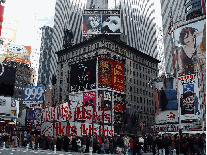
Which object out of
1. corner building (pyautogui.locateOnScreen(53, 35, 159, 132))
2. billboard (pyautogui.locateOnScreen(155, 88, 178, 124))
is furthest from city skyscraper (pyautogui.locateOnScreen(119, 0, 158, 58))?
billboard (pyautogui.locateOnScreen(155, 88, 178, 124))

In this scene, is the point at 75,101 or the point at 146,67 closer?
the point at 75,101

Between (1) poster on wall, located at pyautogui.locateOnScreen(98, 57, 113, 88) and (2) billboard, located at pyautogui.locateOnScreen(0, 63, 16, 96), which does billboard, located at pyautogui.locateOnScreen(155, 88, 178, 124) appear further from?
(2) billboard, located at pyautogui.locateOnScreen(0, 63, 16, 96)

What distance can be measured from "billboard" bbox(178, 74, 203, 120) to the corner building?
2366 cm

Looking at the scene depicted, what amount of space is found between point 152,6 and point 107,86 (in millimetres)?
95234

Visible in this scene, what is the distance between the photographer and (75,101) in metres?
26.8

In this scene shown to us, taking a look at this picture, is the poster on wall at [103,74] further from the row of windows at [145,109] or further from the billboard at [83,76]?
the row of windows at [145,109]

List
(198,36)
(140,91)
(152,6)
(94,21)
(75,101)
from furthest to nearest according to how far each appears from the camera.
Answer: (152,6) → (140,91) → (94,21) → (198,36) → (75,101)

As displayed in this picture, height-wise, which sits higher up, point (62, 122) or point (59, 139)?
point (62, 122)

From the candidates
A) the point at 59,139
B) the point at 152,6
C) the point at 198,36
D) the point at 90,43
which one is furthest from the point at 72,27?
the point at 59,139

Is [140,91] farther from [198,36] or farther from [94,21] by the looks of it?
[198,36]

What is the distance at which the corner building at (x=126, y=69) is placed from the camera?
83.0 m

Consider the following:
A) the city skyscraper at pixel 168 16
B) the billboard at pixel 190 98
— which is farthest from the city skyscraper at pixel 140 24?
the billboard at pixel 190 98

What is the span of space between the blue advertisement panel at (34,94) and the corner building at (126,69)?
4165 cm

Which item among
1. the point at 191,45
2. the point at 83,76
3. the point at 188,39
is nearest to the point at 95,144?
the point at 191,45
